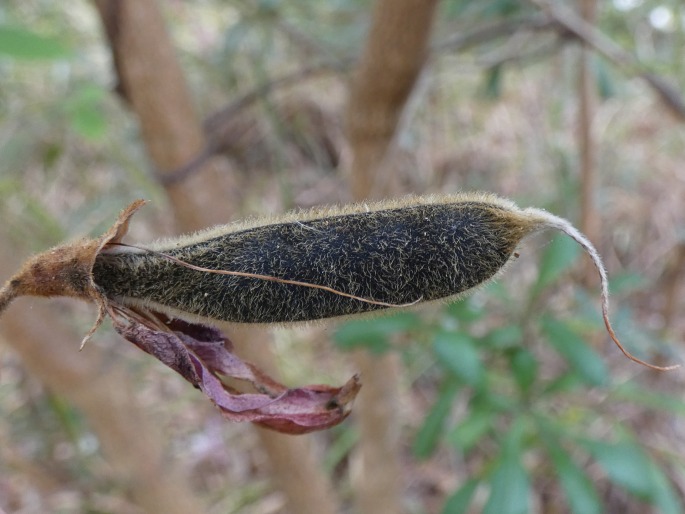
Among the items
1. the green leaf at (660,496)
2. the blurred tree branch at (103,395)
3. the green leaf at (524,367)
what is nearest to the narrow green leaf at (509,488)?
the green leaf at (524,367)

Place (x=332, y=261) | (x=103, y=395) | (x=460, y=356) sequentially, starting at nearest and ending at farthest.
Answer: (x=332, y=261) → (x=103, y=395) → (x=460, y=356)

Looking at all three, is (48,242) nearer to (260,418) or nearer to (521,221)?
(260,418)

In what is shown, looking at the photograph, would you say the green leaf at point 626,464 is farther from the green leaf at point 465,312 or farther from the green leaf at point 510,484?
the green leaf at point 465,312

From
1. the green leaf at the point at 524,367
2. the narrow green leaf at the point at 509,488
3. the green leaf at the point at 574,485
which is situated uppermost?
the green leaf at the point at 524,367

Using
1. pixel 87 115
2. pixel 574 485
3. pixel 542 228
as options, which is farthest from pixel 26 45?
pixel 574 485

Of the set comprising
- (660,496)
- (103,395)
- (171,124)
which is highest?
(171,124)

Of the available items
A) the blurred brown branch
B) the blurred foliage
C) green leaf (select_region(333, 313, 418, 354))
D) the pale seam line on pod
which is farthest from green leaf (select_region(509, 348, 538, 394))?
the pale seam line on pod

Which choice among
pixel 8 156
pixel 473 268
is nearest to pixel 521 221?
pixel 473 268

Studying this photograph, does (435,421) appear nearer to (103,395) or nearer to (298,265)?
(103,395)
